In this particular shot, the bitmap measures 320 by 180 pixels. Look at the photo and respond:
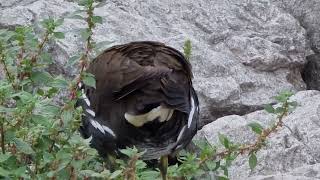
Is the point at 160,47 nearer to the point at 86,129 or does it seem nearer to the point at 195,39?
the point at 86,129

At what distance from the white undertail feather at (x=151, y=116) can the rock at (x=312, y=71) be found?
2.60 metres

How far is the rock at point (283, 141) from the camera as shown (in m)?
4.65

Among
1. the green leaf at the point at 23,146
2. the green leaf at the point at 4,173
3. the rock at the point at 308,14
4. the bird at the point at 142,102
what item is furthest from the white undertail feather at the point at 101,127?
the rock at the point at 308,14

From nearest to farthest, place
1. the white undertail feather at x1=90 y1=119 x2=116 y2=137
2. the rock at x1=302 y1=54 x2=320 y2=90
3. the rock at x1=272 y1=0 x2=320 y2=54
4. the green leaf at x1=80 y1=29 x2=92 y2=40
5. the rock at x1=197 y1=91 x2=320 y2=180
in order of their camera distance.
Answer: the green leaf at x1=80 y1=29 x2=92 y2=40
the white undertail feather at x1=90 y1=119 x2=116 y2=137
the rock at x1=197 y1=91 x2=320 y2=180
the rock at x1=302 y1=54 x2=320 y2=90
the rock at x1=272 y1=0 x2=320 y2=54

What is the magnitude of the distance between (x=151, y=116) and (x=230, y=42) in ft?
7.71

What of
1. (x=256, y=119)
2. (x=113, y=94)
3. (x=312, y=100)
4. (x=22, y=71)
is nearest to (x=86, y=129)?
(x=113, y=94)

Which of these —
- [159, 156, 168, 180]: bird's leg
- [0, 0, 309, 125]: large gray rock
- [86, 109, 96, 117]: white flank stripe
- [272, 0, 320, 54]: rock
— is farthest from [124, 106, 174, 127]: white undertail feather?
[272, 0, 320, 54]: rock

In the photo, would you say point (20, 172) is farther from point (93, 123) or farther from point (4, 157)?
point (93, 123)

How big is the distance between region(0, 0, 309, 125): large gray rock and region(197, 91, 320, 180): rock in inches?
18.1

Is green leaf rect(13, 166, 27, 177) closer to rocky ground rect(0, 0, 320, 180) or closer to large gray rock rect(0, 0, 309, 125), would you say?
rocky ground rect(0, 0, 320, 180)

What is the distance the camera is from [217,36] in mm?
6156

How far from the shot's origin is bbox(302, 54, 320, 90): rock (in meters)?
6.29

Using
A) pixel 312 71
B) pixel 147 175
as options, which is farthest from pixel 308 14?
pixel 147 175

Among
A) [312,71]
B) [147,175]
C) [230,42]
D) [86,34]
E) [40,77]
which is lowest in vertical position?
[312,71]
